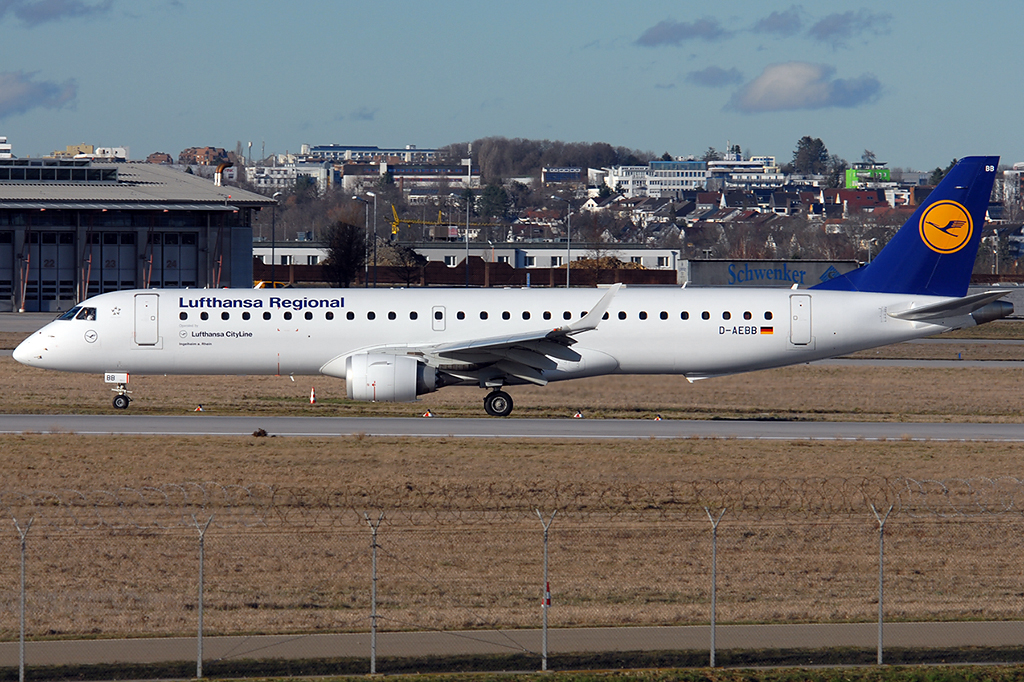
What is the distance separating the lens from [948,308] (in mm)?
33688

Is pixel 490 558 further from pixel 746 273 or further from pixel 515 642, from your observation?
pixel 746 273

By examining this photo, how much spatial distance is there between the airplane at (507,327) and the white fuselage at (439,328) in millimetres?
41

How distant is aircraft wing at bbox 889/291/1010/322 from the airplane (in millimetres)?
45

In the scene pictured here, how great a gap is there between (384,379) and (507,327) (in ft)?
14.2

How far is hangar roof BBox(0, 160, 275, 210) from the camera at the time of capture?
8188 centimetres

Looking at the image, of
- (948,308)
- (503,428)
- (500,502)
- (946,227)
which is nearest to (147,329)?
(503,428)

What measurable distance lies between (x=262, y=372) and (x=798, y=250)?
540 feet

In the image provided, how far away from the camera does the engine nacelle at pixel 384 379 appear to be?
32.2 metres

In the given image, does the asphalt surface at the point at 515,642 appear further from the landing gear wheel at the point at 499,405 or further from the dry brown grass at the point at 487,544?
the landing gear wheel at the point at 499,405

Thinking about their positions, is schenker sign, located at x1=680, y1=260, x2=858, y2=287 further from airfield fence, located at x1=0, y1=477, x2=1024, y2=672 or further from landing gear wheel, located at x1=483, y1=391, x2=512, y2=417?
airfield fence, located at x1=0, y1=477, x2=1024, y2=672

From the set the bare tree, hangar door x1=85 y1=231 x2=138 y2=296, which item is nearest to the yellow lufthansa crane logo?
hangar door x1=85 y1=231 x2=138 y2=296

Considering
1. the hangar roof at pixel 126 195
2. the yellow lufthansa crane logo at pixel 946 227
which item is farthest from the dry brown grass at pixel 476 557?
the hangar roof at pixel 126 195

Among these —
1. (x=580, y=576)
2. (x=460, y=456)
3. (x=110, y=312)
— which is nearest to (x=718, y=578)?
(x=580, y=576)

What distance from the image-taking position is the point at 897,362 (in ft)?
175
